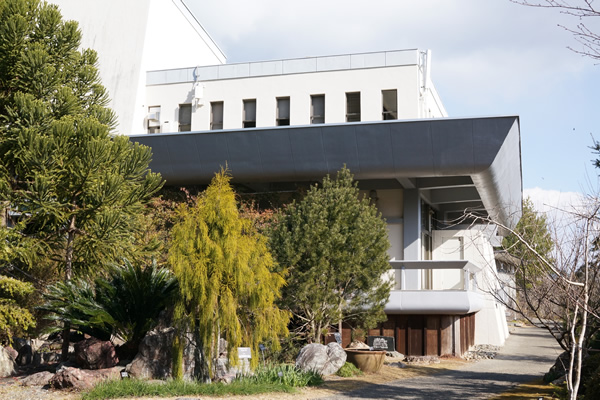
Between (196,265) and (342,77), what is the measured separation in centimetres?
1564

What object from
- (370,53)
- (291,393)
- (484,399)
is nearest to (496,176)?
(370,53)

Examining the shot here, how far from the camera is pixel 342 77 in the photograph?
2750 cm

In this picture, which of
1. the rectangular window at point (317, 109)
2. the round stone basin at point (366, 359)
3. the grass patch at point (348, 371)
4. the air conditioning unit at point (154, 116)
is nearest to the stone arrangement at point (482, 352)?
the round stone basin at point (366, 359)

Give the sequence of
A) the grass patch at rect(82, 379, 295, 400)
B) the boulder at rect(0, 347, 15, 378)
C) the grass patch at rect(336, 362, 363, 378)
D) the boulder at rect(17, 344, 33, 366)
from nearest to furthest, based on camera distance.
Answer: the grass patch at rect(82, 379, 295, 400), the boulder at rect(0, 347, 15, 378), the grass patch at rect(336, 362, 363, 378), the boulder at rect(17, 344, 33, 366)

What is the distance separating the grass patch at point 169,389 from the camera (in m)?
13.1

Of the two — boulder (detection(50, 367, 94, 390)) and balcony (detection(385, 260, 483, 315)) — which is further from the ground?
balcony (detection(385, 260, 483, 315))

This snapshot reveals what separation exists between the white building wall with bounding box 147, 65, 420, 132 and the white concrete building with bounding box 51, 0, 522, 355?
0.05 m

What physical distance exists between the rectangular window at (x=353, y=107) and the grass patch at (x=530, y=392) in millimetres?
13895

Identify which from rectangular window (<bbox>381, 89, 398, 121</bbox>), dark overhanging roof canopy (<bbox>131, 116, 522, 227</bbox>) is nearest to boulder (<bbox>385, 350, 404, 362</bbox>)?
dark overhanging roof canopy (<bbox>131, 116, 522, 227</bbox>)

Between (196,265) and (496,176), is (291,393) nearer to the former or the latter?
(196,265)

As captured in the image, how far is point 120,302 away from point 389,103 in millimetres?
15246

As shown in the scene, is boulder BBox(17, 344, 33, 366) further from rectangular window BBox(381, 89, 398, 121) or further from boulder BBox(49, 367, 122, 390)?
rectangular window BBox(381, 89, 398, 121)

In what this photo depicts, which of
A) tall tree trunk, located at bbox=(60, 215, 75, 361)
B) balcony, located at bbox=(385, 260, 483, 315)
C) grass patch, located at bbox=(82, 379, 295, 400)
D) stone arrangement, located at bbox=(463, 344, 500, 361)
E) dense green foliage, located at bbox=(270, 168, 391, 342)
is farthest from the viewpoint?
stone arrangement, located at bbox=(463, 344, 500, 361)

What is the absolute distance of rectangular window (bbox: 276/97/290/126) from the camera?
28375 mm
